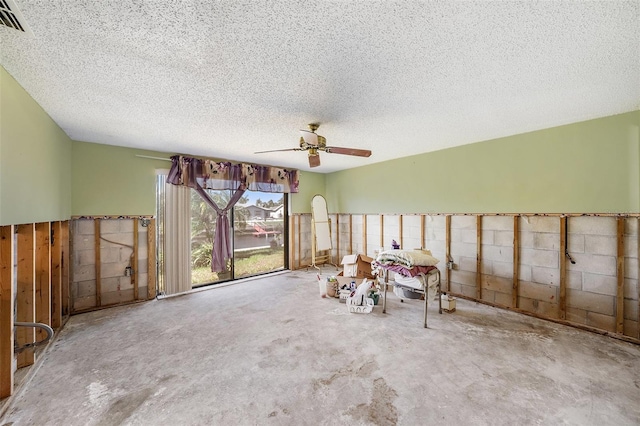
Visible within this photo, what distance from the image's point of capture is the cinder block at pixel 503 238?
141 inches

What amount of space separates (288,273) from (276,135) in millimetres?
3295

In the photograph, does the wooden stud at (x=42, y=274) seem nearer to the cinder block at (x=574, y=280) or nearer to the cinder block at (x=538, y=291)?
the cinder block at (x=538, y=291)

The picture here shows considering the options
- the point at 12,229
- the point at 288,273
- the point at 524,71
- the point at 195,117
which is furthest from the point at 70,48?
the point at 288,273

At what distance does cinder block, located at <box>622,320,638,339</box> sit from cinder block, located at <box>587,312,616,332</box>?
3.4 inches

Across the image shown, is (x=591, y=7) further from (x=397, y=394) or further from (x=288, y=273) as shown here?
(x=288, y=273)

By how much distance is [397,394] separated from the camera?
6.31 ft

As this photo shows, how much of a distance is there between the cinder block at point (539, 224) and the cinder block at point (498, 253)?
14.4 inches

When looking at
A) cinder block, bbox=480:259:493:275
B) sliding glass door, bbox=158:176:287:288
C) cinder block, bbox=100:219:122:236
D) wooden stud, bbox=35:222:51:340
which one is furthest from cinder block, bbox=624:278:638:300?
cinder block, bbox=100:219:122:236

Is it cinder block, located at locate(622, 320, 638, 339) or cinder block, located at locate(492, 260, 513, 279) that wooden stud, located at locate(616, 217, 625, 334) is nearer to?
cinder block, located at locate(622, 320, 638, 339)

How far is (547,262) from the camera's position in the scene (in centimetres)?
325

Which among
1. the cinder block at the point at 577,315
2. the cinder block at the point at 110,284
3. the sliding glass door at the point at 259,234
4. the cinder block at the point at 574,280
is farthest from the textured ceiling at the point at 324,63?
the sliding glass door at the point at 259,234

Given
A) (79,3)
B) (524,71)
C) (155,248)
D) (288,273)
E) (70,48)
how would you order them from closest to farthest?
(79,3)
(70,48)
(524,71)
(155,248)
(288,273)

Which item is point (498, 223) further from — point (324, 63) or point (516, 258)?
point (324, 63)

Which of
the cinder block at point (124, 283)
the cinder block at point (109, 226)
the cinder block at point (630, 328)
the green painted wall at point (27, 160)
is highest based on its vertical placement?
the green painted wall at point (27, 160)
